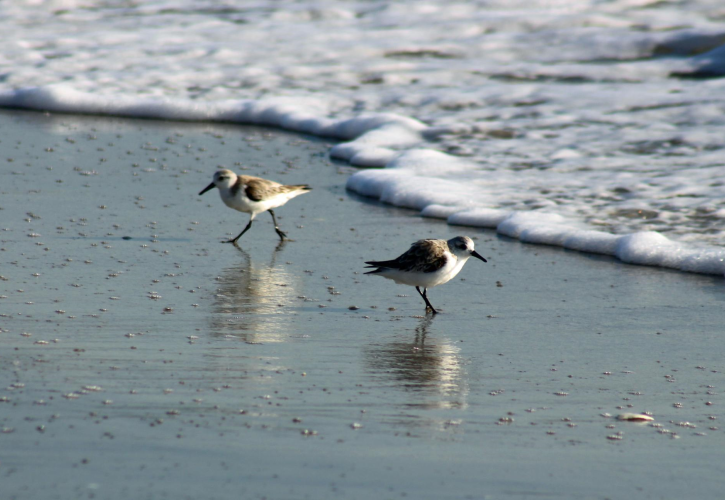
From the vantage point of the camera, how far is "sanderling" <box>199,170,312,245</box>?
6.98 m

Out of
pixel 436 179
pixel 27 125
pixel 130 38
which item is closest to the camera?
pixel 436 179

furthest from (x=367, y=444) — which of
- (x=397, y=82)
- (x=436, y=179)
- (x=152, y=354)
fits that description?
(x=397, y=82)

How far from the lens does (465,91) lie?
12469 mm

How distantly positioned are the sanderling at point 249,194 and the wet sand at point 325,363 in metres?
0.22

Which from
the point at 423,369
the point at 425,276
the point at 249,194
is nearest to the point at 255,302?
the point at 425,276

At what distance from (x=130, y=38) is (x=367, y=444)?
13562 mm

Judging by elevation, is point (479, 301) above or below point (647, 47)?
below

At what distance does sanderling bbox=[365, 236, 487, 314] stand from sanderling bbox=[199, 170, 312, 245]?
6.11ft

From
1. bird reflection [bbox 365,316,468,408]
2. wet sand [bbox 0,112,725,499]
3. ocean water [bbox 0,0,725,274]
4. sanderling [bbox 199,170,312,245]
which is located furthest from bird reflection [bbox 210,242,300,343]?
ocean water [bbox 0,0,725,274]

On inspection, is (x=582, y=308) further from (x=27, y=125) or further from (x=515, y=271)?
(x=27, y=125)

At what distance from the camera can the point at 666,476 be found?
3055mm

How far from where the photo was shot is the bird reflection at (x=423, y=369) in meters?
3.76

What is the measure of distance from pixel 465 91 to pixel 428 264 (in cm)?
773

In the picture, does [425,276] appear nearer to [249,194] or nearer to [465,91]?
[249,194]
